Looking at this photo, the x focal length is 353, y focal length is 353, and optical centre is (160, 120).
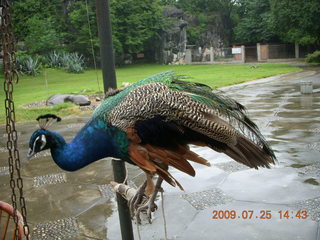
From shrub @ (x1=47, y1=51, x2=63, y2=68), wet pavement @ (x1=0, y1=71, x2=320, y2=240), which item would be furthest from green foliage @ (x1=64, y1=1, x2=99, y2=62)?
wet pavement @ (x1=0, y1=71, x2=320, y2=240)

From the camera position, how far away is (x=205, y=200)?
13.2 feet

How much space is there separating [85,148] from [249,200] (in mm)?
2245

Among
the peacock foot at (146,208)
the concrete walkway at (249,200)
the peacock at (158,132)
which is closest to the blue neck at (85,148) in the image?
the peacock at (158,132)

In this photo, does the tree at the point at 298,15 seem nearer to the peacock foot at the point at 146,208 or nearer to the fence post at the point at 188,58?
the fence post at the point at 188,58

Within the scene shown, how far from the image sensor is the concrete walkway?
3352mm

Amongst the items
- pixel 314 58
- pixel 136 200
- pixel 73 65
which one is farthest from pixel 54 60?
→ pixel 136 200

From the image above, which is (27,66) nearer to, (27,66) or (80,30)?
(27,66)

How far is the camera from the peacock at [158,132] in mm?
2217

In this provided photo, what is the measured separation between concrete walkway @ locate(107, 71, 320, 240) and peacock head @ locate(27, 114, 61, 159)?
153 centimetres

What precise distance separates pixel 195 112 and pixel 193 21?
4046cm

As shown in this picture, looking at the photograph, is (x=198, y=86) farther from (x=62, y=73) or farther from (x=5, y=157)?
(x=62, y=73)

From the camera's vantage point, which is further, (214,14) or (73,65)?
(214,14)

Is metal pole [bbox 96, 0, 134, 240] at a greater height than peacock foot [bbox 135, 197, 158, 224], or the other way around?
metal pole [bbox 96, 0, 134, 240]

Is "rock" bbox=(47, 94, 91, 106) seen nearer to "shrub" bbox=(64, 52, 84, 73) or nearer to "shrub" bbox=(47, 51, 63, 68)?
"shrub" bbox=(64, 52, 84, 73)
